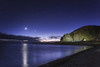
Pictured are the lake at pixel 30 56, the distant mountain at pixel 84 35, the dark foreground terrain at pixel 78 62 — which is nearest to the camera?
the dark foreground terrain at pixel 78 62

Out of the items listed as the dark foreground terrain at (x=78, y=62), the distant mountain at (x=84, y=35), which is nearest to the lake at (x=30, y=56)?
the dark foreground terrain at (x=78, y=62)

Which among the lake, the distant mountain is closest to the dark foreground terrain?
the lake

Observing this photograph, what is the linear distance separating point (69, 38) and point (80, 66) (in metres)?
102

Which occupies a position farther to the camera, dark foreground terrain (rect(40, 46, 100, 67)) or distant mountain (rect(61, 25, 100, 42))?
distant mountain (rect(61, 25, 100, 42))

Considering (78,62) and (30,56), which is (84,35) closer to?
(30,56)

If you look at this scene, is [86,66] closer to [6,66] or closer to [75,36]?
[6,66]

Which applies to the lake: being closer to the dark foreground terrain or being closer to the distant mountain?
the dark foreground terrain

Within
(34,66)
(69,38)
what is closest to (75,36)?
(69,38)

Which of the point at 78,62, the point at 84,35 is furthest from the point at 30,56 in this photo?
the point at 84,35

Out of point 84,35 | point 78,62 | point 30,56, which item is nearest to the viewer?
point 78,62

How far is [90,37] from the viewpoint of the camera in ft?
351

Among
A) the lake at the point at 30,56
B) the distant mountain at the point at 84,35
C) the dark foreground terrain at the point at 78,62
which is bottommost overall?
the lake at the point at 30,56

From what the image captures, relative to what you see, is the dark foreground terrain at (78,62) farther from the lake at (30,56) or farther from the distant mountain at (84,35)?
the distant mountain at (84,35)

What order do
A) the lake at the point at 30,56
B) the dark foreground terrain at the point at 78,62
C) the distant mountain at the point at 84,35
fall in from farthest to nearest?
the distant mountain at the point at 84,35 < the lake at the point at 30,56 < the dark foreground terrain at the point at 78,62
